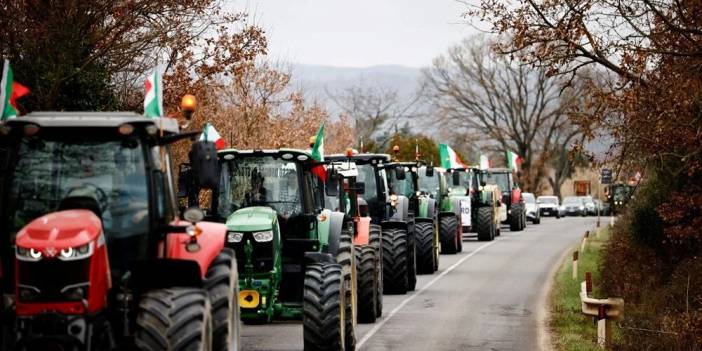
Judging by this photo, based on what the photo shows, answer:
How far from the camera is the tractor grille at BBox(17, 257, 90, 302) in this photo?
9.74 metres

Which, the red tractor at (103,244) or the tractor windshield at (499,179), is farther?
the tractor windshield at (499,179)

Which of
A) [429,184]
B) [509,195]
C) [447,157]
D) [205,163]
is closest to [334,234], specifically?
[205,163]

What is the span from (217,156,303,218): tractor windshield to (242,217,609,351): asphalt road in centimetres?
197

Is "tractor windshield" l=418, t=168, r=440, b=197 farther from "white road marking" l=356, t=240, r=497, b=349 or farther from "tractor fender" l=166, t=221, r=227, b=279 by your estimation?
"tractor fender" l=166, t=221, r=227, b=279

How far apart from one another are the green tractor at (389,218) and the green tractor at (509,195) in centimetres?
2792

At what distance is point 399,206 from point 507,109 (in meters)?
70.9

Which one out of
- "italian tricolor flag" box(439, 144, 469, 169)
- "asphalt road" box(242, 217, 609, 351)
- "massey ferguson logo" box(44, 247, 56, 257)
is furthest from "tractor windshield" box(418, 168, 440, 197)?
"massey ferguson logo" box(44, 247, 56, 257)

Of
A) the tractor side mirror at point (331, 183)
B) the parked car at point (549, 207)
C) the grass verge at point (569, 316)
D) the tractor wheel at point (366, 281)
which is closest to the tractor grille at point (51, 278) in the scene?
the tractor side mirror at point (331, 183)

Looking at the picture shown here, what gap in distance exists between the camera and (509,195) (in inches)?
2292

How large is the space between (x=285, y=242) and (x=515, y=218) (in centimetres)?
4393

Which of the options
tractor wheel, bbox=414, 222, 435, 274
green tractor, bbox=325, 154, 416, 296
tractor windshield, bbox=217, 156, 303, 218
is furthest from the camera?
tractor wheel, bbox=414, 222, 435, 274

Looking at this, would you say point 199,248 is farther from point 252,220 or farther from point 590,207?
point 590,207

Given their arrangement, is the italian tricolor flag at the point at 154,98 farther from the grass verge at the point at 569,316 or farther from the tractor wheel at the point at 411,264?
the tractor wheel at the point at 411,264

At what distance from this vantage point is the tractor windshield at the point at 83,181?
417 inches
